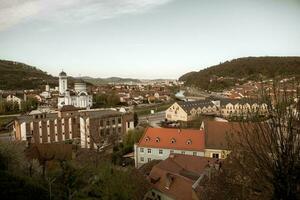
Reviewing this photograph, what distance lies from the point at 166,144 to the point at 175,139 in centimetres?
40

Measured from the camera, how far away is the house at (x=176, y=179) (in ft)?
24.7

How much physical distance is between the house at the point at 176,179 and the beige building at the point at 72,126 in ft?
25.6

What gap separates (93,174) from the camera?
30.5ft

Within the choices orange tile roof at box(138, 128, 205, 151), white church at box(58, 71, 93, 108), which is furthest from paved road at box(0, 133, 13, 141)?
orange tile roof at box(138, 128, 205, 151)

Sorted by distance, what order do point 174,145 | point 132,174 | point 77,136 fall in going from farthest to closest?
point 77,136, point 174,145, point 132,174

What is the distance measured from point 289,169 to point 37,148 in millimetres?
11270

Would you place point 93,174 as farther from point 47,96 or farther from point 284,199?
point 47,96

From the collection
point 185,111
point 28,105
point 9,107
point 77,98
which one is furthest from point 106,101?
point 185,111

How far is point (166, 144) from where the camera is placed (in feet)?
41.8

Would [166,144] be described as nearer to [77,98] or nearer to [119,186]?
[119,186]

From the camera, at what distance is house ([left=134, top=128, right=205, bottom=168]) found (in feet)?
40.7

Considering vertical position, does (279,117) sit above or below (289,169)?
above

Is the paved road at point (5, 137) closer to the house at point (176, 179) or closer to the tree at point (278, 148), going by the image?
the house at point (176, 179)

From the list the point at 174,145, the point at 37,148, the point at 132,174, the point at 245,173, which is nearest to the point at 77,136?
the point at 37,148
